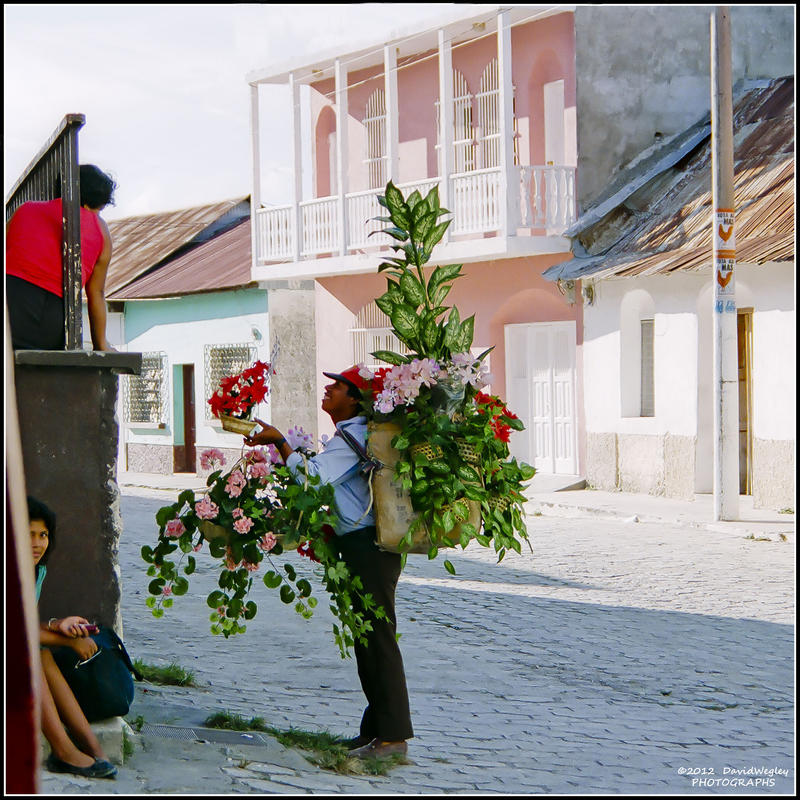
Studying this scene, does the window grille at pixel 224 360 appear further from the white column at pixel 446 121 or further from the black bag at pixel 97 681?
the black bag at pixel 97 681

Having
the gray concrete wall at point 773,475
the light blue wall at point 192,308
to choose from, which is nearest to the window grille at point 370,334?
the light blue wall at point 192,308

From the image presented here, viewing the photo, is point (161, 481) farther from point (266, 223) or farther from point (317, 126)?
point (317, 126)

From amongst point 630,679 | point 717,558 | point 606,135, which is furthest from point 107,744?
point 606,135

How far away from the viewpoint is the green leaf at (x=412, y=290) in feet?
17.2

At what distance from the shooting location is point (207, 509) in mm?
5074

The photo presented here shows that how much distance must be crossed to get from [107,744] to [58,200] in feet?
7.22

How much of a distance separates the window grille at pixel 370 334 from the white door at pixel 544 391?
8.18ft

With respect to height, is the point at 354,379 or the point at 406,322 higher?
the point at 406,322

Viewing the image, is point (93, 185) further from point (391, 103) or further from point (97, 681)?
point (391, 103)

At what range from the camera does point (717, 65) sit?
13578 mm

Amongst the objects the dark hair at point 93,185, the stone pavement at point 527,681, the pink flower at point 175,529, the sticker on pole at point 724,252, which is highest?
the sticker on pole at point 724,252

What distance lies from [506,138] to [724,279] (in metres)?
4.94

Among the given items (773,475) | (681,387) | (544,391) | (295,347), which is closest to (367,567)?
(773,475)

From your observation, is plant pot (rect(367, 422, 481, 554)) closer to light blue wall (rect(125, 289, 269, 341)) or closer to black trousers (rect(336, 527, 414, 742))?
black trousers (rect(336, 527, 414, 742))
